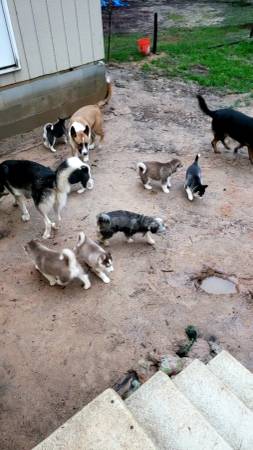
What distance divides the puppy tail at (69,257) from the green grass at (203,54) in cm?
755

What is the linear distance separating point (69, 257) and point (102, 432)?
2.25m

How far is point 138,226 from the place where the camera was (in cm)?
501

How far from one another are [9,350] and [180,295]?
2049 mm

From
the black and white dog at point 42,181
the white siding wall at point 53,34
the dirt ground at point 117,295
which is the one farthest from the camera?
the white siding wall at point 53,34

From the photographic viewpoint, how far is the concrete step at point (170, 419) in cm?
230

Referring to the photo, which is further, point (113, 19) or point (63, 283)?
point (113, 19)

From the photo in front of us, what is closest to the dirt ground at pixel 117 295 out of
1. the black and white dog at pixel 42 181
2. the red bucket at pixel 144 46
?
the black and white dog at pixel 42 181

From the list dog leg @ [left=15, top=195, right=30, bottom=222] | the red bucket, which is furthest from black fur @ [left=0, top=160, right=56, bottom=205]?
the red bucket

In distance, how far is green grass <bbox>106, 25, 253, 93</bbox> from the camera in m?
10.3

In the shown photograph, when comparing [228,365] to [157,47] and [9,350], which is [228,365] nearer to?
[9,350]

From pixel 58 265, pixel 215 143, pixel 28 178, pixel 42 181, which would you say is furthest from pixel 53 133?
pixel 58 265

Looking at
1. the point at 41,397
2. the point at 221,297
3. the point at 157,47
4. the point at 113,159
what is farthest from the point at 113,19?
the point at 41,397

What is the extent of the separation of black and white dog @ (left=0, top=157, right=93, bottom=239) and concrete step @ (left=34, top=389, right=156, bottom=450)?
2.93 metres

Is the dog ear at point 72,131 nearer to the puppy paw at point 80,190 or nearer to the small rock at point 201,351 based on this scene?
the puppy paw at point 80,190
